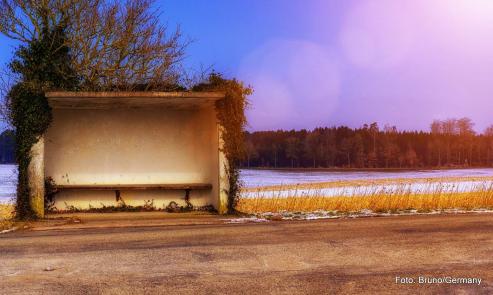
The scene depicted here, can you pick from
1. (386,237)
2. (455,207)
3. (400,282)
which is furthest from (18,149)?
(455,207)

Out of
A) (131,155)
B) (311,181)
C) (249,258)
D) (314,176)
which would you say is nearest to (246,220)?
(131,155)

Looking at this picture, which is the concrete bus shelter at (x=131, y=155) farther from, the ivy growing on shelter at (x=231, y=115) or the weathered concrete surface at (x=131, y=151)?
A: the ivy growing on shelter at (x=231, y=115)

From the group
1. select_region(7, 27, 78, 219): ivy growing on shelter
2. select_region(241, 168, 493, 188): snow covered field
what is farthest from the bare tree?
select_region(241, 168, 493, 188): snow covered field

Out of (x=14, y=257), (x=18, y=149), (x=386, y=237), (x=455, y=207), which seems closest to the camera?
(x=14, y=257)

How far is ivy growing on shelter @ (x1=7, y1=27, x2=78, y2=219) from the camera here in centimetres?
1027

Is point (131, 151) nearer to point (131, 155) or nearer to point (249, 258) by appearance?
point (131, 155)

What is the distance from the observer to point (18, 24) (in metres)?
11.7

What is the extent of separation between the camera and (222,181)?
11031 mm

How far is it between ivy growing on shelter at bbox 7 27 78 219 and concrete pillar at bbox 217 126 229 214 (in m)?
3.22

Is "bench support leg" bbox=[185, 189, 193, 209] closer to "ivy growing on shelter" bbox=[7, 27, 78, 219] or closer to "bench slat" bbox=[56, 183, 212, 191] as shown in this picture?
"bench slat" bbox=[56, 183, 212, 191]

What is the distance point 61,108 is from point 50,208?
2.21m

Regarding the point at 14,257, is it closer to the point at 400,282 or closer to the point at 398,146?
the point at 400,282

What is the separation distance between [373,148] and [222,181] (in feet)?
355

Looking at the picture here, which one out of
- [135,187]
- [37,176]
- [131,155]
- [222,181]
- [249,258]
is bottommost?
[249,258]
